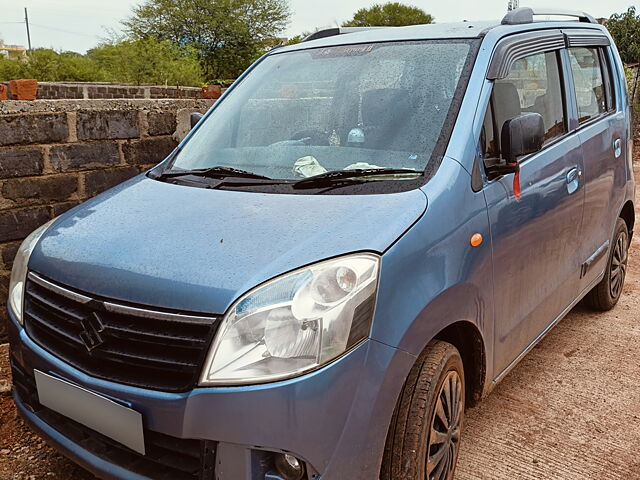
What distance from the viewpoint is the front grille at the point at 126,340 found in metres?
1.91

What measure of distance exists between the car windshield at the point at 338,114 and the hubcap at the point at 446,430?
841mm

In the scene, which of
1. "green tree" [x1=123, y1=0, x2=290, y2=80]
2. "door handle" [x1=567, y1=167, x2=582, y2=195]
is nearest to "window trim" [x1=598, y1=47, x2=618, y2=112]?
"door handle" [x1=567, y1=167, x2=582, y2=195]

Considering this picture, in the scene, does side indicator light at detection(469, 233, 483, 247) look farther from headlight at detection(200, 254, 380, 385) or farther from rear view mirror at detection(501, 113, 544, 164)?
headlight at detection(200, 254, 380, 385)

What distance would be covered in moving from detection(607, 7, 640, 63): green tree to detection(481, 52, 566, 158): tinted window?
2372 cm

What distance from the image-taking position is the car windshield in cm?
271

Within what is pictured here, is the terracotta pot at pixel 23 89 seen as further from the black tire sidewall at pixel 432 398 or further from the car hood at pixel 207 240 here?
the black tire sidewall at pixel 432 398

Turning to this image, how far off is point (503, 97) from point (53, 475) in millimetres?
2546

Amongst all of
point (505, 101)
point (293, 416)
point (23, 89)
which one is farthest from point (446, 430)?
point (23, 89)

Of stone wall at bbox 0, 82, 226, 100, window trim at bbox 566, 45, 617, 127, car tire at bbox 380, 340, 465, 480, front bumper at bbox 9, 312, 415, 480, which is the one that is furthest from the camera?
stone wall at bbox 0, 82, 226, 100

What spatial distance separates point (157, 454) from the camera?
1.98 m

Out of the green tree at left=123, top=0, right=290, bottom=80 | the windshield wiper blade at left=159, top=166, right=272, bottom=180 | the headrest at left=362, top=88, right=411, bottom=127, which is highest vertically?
the green tree at left=123, top=0, right=290, bottom=80

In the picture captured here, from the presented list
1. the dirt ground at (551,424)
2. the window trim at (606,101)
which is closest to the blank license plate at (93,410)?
the dirt ground at (551,424)

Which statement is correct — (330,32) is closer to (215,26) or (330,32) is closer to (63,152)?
(63,152)

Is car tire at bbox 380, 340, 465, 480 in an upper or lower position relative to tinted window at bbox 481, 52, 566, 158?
lower
